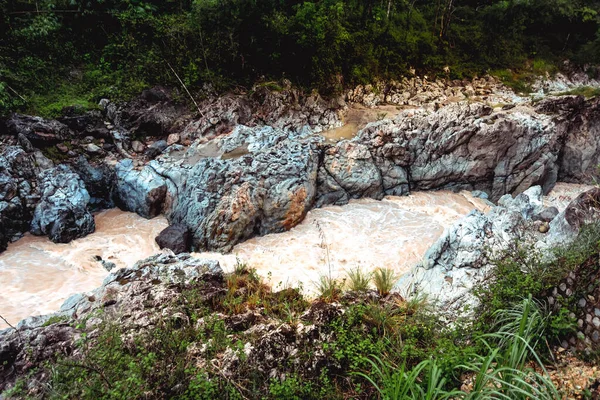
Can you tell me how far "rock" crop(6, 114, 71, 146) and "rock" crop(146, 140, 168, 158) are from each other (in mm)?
2320

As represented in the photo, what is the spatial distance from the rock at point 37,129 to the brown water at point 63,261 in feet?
9.15

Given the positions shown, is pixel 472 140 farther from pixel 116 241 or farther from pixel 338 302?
pixel 116 241

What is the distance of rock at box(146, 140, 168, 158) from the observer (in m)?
10.0

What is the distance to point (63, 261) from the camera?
689 centimetres

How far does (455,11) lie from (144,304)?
1934 cm

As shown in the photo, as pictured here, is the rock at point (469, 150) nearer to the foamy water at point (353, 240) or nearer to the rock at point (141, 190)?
the foamy water at point (353, 240)

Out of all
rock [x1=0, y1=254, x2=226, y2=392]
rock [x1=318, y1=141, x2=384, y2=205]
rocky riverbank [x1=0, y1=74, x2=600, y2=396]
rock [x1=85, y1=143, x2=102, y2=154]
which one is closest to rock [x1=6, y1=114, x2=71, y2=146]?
rocky riverbank [x1=0, y1=74, x2=600, y2=396]

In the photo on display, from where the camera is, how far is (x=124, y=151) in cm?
998

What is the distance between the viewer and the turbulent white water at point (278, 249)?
6.12 meters

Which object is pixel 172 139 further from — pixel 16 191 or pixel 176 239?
pixel 176 239

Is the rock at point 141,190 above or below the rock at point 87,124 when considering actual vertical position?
below

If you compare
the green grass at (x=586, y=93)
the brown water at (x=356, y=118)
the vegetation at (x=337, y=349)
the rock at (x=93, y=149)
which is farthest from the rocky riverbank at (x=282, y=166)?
the vegetation at (x=337, y=349)

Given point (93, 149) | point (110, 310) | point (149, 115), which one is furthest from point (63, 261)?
point (149, 115)

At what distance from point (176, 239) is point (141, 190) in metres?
2.24
